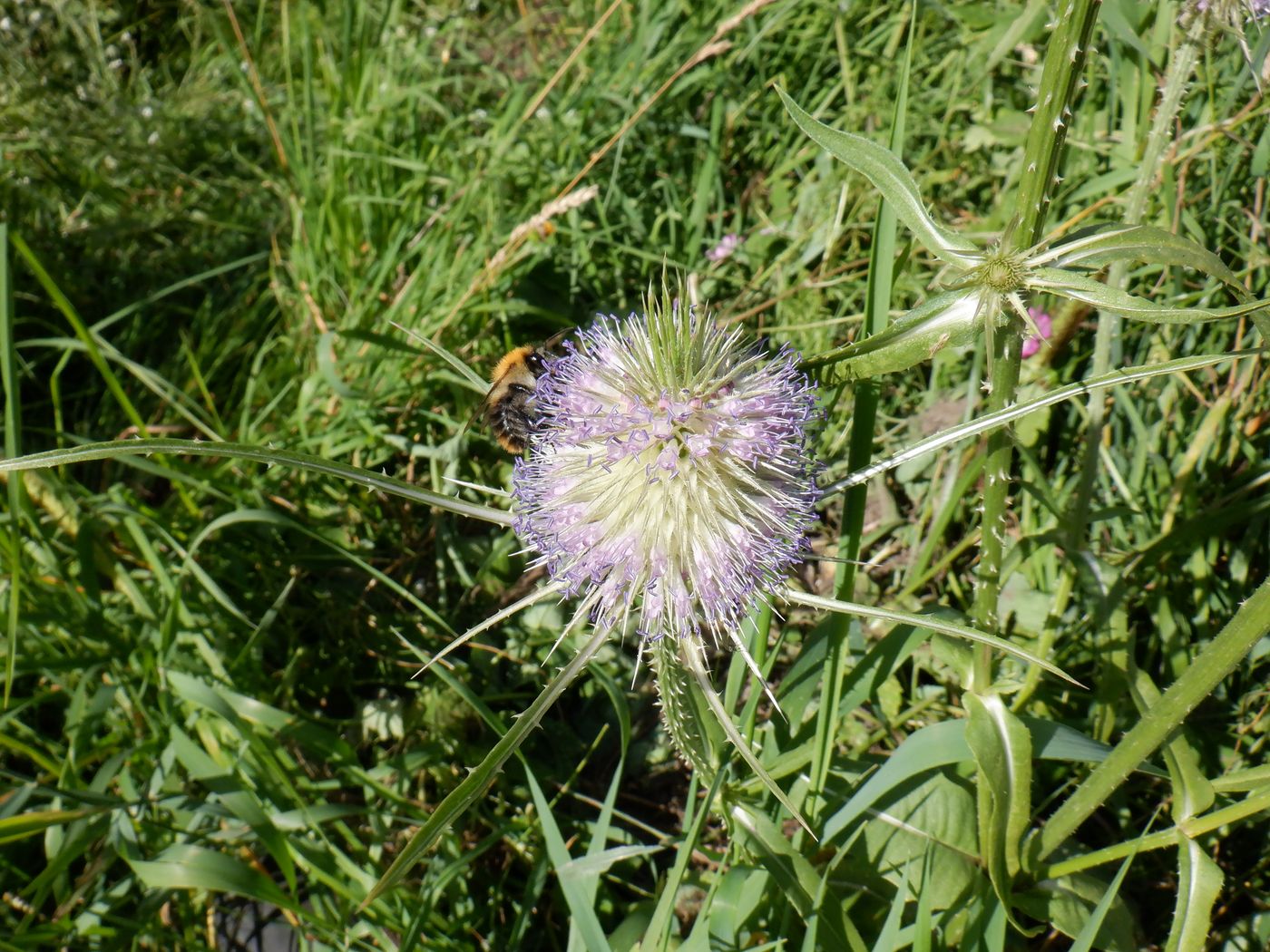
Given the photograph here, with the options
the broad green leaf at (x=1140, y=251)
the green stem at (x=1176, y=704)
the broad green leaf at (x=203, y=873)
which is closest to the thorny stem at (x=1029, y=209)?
the broad green leaf at (x=1140, y=251)

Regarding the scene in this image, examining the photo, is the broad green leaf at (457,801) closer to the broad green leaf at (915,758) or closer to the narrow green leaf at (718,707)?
the narrow green leaf at (718,707)

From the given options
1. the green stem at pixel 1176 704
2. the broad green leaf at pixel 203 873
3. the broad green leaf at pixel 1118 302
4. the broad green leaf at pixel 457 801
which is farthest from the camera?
the broad green leaf at pixel 203 873

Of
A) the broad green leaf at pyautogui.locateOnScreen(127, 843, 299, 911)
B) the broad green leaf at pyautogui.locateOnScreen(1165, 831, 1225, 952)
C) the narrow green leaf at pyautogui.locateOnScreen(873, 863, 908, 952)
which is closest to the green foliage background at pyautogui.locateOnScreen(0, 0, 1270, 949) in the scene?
the broad green leaf at pyautogui.locateOnScreen(127, 843, 299, 911)

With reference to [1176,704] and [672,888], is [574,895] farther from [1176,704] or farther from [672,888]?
[1176,704]

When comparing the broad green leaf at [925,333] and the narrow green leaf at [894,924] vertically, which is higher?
the broad green leaf at [925,333]

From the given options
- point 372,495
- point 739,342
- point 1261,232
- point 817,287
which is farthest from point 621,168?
point 1261,232

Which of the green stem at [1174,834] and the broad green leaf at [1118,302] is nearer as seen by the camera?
the broad green leaf at [1118,302]
